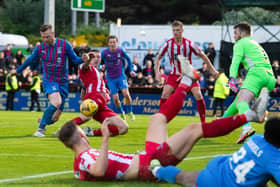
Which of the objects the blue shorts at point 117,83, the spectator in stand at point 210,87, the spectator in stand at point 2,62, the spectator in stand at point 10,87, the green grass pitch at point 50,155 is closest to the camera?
the green grass pitch at point 50,155

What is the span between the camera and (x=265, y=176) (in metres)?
6.50

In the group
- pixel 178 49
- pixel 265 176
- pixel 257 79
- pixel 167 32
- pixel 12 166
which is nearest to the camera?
pixel 265 176

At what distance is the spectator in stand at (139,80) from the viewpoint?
31.7 m

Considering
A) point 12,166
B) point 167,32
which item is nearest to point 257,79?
point 12,166

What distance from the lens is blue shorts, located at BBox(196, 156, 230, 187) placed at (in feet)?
21.9

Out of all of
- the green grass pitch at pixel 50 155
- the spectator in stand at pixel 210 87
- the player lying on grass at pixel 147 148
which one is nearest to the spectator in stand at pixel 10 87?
the spectator in stand at pixel 210 87

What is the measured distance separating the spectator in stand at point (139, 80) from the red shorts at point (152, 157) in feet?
76.9

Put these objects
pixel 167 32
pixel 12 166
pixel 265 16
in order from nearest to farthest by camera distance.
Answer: pixel 12 166, pixel 167 32, pixel 265 16

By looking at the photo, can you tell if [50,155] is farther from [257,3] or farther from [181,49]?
[257,3]

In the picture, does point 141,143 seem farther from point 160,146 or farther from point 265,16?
point 265,16

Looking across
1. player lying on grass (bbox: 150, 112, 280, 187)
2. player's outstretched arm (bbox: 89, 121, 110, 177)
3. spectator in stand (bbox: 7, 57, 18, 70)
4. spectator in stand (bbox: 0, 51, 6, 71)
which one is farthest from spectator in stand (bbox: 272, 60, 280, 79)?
player lying on grass (bbox: 150, 112, 280, 187)

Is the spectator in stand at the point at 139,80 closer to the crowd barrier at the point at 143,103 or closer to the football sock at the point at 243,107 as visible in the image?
the crowd barrier at the point at 143,103

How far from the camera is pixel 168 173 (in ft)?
23.6

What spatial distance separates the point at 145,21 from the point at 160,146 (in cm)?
5942
